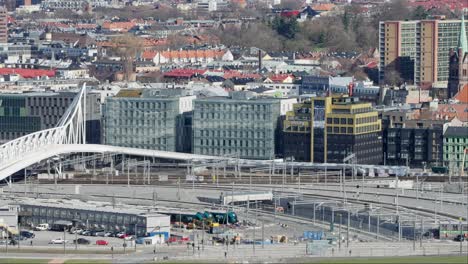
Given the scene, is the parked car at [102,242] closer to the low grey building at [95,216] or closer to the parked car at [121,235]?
the parked car at [121,235]

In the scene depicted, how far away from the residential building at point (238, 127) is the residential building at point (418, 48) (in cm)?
2958

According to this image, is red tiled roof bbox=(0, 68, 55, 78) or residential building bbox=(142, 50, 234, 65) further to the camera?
residential building bbox=(142, 50, 234, 65)

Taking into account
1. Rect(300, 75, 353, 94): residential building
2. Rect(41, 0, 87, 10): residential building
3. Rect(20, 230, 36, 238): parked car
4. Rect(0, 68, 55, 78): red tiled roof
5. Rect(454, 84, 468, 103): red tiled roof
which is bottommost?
Rect(41, 0, 87, 10): residential building

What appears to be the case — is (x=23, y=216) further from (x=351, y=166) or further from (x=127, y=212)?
(x=351, y=166)

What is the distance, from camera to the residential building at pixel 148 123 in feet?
280

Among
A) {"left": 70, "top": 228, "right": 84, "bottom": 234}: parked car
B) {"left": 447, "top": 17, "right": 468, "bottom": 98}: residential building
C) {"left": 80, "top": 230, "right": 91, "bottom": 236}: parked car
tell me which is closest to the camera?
{"left": 80, "top": 230, "right": 91, "bottom": 236}: parked car

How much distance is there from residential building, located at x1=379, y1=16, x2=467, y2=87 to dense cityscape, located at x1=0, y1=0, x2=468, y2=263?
0.09m

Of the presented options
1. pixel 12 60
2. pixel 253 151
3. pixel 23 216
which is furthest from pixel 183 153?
pixel 12 60

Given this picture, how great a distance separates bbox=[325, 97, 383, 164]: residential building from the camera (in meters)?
82.0

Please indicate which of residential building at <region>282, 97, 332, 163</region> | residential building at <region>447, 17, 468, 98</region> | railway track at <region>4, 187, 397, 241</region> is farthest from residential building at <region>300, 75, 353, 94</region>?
railway track at <region>4, 187, 397, 241</region>

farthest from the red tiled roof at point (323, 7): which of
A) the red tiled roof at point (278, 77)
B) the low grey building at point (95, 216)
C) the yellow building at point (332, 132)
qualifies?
the low grey building at point (95, 216)

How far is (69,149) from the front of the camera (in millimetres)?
80375

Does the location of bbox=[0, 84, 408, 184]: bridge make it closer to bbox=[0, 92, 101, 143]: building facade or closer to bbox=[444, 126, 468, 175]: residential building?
bbox=[0, 92, 101, 143]: building facade

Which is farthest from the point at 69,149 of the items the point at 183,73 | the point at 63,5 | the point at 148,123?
the point at 63,5
